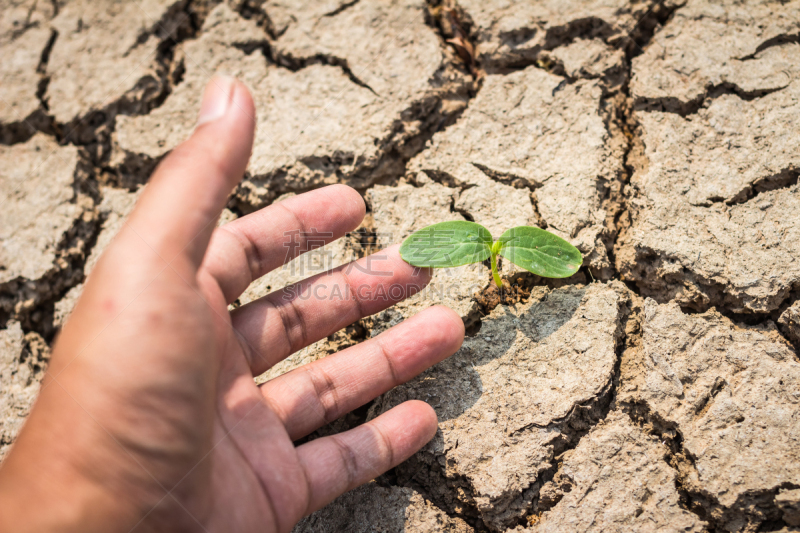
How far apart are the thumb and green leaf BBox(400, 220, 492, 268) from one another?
0.73m

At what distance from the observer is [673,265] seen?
1.96 m

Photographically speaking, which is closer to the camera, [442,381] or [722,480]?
[722,480]

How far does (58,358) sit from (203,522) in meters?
0.62

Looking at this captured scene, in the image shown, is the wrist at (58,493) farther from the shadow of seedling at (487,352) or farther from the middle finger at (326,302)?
the shadow of seedling at (487,352)

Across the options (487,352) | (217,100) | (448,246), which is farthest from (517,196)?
(217,100)

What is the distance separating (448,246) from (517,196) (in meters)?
0.58

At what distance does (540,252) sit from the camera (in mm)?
1890

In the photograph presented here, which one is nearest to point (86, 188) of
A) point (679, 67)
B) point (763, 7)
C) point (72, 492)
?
point (72, 492)

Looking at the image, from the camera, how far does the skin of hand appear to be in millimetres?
1290

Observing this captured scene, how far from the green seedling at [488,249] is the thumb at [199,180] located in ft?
2.47

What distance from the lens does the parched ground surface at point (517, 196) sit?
174 centimetres

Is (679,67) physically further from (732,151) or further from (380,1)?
(380,1)

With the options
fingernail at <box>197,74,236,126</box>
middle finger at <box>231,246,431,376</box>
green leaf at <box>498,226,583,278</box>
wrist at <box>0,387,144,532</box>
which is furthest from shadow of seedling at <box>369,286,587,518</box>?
fingernail at <box>197,74,236,126</box>

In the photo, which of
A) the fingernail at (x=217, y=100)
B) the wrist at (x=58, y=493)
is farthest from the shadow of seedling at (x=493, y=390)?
the fingernail at (x=217, y=100)
